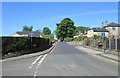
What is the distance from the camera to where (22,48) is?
37.8 metres

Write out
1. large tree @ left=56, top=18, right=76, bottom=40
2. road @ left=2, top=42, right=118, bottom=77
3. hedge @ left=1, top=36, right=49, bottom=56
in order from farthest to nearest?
large tree @ left=56, top=18, right=76, bottom=40, hedge @ left=1, top=36, right=49, bottom=56, road @ left=2, top=42, right=118, bottom=77

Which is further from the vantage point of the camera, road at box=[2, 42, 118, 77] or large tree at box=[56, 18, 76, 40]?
large tree at box=[56, 18, 76, 40]

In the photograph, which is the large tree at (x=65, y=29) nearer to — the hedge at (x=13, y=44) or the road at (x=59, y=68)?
the hedge at (x=13, y=44)

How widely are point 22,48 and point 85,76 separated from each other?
2362 centimetres

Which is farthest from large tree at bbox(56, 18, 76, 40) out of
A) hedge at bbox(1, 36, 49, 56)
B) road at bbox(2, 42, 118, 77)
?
road at bbox(2, 42, 118, 77)

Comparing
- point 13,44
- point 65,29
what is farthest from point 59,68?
point 65,29

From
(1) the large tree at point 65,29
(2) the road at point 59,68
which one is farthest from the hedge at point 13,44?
(1) the large tree at point 65,29

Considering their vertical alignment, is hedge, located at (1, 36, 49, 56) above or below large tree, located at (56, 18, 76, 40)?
below

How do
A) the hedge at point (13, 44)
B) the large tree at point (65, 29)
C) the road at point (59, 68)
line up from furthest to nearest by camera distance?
the large tree at point (65, 29)
the hedge at point (13, 44)
the road at point (59, 68)

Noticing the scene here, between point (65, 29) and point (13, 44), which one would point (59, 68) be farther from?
point (65, 29)

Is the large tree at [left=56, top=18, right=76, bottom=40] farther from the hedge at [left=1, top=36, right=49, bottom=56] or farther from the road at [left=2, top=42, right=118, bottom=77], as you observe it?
the road at [left=2, top=42, right=118, bottom=77]

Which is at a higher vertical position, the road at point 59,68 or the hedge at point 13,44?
the hedge at point 13,44

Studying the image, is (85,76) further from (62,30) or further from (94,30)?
(62,30)

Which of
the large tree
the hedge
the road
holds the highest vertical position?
the large tree
